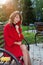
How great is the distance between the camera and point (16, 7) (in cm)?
2567

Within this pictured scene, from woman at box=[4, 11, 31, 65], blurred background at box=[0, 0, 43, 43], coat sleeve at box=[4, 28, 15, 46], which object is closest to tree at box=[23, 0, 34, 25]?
blurred background at box=[0, 0, 43, 43]

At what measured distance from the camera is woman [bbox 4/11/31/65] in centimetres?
510

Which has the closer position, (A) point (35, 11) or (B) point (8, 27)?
(B) point (8, 27)

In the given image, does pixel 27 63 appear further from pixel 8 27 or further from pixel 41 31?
pixel 41 31

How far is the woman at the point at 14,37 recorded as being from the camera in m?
5.10

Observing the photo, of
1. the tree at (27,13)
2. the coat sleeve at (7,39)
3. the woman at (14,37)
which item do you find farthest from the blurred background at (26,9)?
the coat sleeve at (7,39)

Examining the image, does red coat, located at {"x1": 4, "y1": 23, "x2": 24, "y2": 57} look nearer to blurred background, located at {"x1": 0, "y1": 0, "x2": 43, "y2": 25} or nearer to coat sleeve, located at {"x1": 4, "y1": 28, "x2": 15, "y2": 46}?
coat sleeve, located at {"x1": 4, "y1": 28, "x2": 15, "y2": 46}

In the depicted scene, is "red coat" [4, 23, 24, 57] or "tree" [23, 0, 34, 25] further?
"tree" [23, 0, 34, 25]

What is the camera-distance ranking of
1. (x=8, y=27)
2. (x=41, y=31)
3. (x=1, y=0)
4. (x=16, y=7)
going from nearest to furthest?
(x=8, y=27) < (x=41, y=31) < (x=1, y=0) < (x=16, y=7)

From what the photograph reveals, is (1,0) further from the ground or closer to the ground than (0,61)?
closer to the ground

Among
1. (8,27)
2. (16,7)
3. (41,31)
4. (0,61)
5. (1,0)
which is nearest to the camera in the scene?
(0,61)

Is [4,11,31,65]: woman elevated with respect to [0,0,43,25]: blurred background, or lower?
elevated

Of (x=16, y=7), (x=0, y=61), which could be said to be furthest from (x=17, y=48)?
(x=16, y=7)

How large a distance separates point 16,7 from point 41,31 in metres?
14.8
